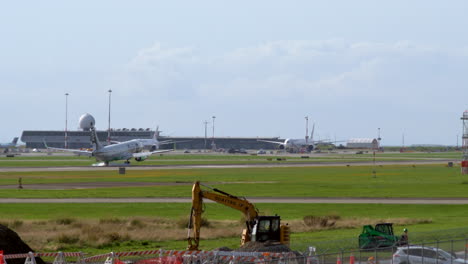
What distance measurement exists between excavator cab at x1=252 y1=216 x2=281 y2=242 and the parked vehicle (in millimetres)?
8348

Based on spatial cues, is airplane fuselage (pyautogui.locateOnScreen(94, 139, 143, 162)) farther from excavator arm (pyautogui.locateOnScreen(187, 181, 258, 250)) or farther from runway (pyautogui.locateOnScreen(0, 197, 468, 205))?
excavator arm (pyautogui.locateOnScreen(187, 181, 258, 250))

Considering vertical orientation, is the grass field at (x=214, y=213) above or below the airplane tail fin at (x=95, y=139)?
below

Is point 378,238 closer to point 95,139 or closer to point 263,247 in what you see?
point 263,247

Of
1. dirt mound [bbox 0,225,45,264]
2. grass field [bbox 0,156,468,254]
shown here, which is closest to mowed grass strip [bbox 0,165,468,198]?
grass field [bbox 0,156,468,254]

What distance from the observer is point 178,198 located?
82.8m

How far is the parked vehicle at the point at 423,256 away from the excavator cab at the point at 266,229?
27.4 feet

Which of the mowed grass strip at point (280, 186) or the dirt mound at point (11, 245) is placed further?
the mowed grass strip at point (280, 186)

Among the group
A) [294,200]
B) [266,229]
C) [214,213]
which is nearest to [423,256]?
[266,229]

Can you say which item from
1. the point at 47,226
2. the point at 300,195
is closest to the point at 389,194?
the point at 300,195

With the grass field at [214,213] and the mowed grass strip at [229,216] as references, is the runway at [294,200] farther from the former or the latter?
the grass field at [214,213]

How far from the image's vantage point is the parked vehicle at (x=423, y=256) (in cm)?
3130

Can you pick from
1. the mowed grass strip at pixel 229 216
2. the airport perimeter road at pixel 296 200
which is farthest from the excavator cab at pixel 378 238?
the airport perimeter road at pixel 296 200

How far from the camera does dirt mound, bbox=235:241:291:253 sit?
35.3 m

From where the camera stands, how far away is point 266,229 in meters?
39.0
